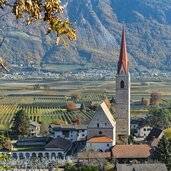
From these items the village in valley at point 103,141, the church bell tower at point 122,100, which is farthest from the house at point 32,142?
the church bell tower at point 122,100

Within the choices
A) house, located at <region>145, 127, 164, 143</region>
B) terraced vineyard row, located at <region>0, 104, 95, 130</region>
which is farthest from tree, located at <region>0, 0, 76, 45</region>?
terraced vineyard row, located at <region>0, 104, 95, 130</region>

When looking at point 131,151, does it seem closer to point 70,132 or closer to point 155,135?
point 155,135

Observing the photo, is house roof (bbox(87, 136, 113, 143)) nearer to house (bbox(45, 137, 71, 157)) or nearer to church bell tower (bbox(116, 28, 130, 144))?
house (bbox(45, 137, 71, 157))

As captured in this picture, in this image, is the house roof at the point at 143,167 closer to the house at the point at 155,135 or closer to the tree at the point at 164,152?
the tree at the point at 164,152

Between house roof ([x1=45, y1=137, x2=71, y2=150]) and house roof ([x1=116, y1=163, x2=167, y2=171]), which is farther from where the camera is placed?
house roof ([x1=45, y1=137, x2=71, y2=150])

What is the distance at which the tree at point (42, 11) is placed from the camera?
15.2ft

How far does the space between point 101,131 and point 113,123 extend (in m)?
1.35

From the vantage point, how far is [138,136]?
171ft

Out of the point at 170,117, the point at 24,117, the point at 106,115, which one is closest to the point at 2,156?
the point at 106,115

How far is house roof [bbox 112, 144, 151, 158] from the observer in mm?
36500

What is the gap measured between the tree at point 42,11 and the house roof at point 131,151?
31724 mm

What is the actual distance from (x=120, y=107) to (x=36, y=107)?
40.4 meters

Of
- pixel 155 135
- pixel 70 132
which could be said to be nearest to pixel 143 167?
pixel 155 135

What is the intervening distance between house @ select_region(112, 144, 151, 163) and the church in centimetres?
257
